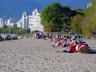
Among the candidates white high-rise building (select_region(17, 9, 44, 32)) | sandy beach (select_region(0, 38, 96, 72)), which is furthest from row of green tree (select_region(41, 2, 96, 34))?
sandy beach (select_region(0, 38, 96, 72))

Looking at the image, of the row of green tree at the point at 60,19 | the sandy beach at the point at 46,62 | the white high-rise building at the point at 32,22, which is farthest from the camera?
the white high-rise building at the point at 32,22

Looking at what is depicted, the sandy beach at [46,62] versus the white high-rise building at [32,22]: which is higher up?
the white high-rise building at [32,22]

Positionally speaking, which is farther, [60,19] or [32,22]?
[32,22]

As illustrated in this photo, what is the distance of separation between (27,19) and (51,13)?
85592 millimetres

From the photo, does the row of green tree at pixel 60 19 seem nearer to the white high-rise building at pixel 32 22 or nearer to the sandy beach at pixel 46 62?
the white high-rise building at pixel 32 22

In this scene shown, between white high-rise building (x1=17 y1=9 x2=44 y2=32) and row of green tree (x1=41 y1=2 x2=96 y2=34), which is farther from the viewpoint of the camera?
white high-rise building (x1=17 y1=9 x2=44 y2=32)

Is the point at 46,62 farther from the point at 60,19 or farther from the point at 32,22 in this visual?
the point at 32,22

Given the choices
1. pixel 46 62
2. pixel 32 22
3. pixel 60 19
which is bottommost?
pixel 46 62

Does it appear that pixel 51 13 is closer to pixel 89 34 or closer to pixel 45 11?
pixel 45 11

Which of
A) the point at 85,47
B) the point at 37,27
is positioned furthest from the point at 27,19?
the point at 85,47

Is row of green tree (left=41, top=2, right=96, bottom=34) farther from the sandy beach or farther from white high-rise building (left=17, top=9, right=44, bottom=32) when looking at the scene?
the sandy beach

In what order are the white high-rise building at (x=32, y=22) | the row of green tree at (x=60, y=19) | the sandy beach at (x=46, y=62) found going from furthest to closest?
1. the white high-rise building at (x=32, y=22)
2. the row of green tree at (x=60, y=19)
3. the sandy beach at (x=46, y=62)

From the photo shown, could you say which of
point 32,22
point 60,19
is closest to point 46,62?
point 60,19

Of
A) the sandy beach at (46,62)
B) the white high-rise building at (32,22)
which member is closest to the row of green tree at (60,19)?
the white high-rise building at (32,22)
